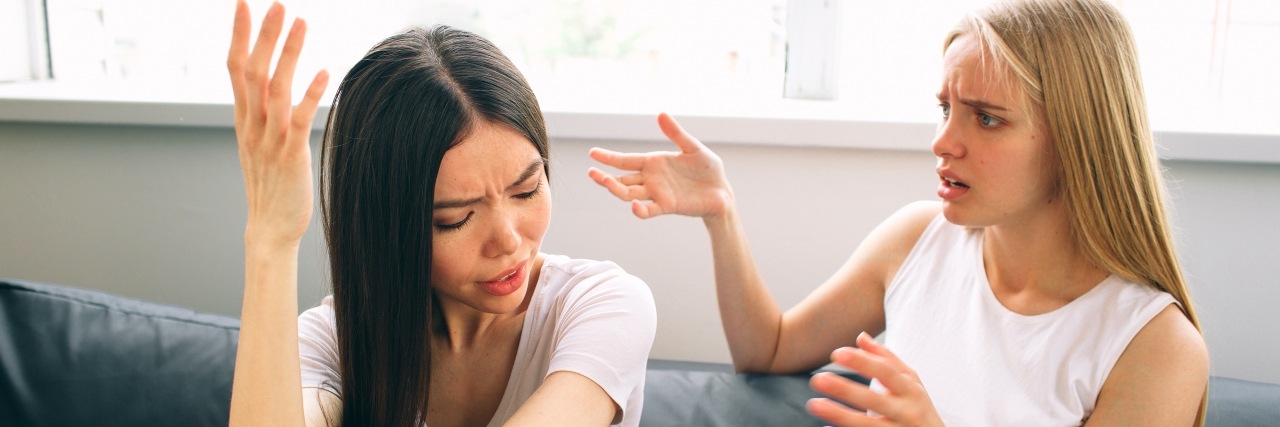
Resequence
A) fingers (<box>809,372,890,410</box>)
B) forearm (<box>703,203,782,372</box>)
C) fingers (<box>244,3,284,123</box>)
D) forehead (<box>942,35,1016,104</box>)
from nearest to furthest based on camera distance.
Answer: fingers (<box>244,3,284,123</box>) → fingers (<box>809,372,890,410</box>) → forehead (<box>942,35,1016,104</box>) → forearm (<box>703,203,782,372</box>)

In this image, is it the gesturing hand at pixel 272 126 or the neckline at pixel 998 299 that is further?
the neckline at pixel 998 299

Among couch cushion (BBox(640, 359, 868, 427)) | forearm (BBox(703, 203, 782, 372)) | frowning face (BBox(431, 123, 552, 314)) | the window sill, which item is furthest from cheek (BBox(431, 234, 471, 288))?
the window sill

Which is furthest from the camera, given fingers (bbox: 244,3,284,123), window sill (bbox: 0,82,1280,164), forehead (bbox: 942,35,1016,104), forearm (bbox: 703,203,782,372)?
window sill (bbox: 0,82,1280,164)

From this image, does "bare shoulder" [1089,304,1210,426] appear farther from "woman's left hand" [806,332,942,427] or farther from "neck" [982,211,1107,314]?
"woman's left hand" [806,332,942,427]

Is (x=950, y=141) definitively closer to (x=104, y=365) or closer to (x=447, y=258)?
(x=447, y=258)

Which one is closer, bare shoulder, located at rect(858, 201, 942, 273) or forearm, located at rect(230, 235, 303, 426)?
forearm, located at rect(230, 235, 303, 426)

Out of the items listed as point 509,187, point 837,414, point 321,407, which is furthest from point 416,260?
point 837,414

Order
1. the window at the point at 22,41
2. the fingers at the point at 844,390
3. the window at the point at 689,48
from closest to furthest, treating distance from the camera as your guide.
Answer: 1. the fingers at the point at 844,390
2. the window at the point at 689,48
3. the window at the point at 22,41

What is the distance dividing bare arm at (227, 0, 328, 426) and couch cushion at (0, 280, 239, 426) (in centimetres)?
64

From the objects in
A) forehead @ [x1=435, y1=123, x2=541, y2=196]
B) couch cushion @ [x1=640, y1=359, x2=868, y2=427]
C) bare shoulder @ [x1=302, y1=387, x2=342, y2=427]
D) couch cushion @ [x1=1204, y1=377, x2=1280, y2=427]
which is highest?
forehead @ [x1=435, y1=123, x2=541, y2=196]

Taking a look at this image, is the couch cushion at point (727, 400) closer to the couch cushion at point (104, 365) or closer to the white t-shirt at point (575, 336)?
the white t-shirt at point (575, 336)

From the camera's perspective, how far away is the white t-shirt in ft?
4.16

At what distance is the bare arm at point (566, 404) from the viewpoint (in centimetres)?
119

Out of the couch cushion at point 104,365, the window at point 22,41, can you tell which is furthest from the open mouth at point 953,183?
the window at point 22,41
